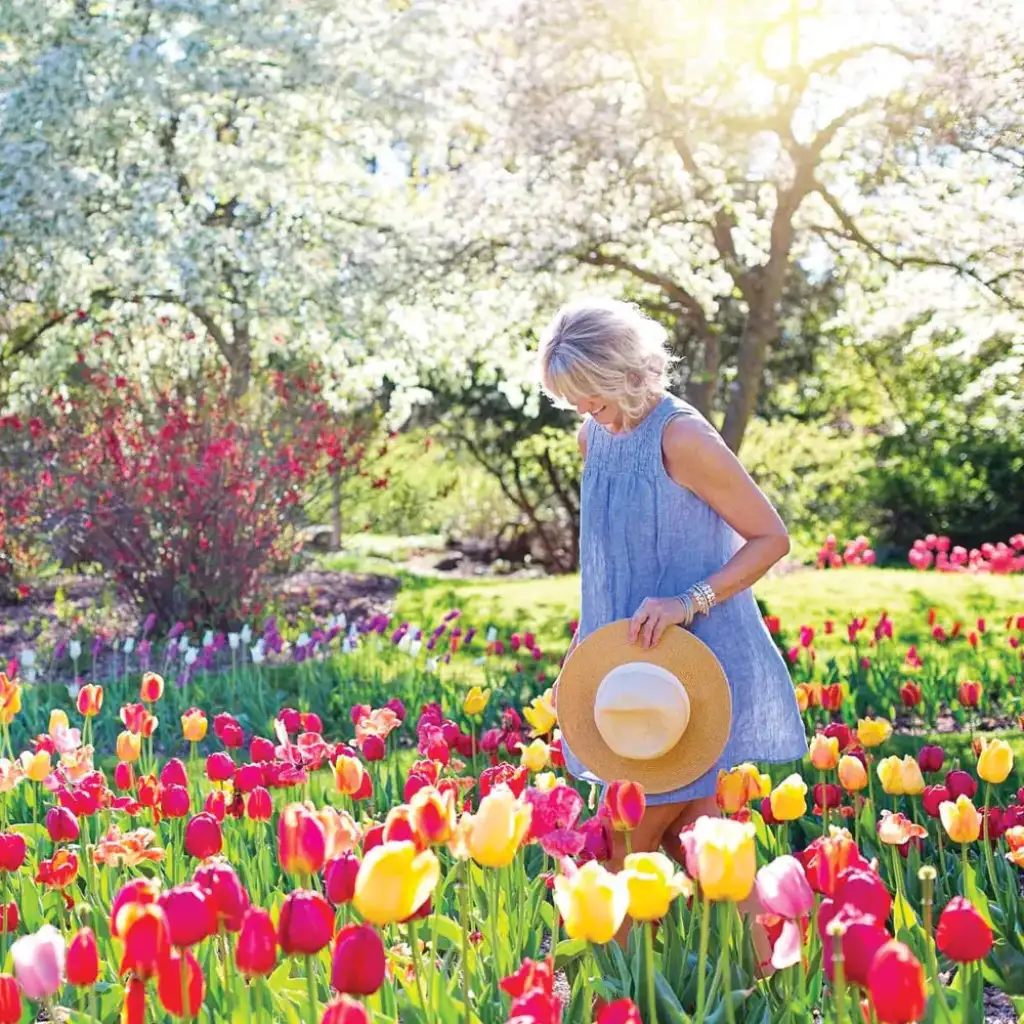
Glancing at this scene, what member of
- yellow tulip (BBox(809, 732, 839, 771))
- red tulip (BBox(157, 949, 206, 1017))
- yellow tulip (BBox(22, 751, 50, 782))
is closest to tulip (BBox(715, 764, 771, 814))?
yellow tulip (BBox(809, 732, 839, 771))

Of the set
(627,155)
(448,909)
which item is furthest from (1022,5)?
(448,909)

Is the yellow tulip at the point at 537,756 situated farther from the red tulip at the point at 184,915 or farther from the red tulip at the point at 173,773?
the red tulip at the point at 184,915

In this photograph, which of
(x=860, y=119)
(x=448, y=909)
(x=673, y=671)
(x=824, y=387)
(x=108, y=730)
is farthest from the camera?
(x=824, y=387)

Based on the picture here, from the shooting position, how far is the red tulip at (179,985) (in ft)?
5.13

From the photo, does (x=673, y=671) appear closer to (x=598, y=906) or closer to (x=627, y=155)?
(x=598, y=906)

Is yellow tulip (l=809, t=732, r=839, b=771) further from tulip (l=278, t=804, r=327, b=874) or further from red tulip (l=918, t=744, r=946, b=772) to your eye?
tulip (l=278, t=804, r=327, b=874)

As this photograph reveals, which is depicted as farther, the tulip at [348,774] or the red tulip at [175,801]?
the red tulip at [175,801]

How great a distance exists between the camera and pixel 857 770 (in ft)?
8.64

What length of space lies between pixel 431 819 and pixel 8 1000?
0.58m

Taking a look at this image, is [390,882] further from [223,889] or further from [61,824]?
[61,824]

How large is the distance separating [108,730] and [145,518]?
269 centimetres

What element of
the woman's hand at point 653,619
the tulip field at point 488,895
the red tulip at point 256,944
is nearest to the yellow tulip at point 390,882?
the tulip field at point 488,895

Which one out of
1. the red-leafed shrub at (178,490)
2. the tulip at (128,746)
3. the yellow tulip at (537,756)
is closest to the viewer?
the yellow tulip at (537,756)

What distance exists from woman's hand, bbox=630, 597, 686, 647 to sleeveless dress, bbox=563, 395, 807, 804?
14 cm
